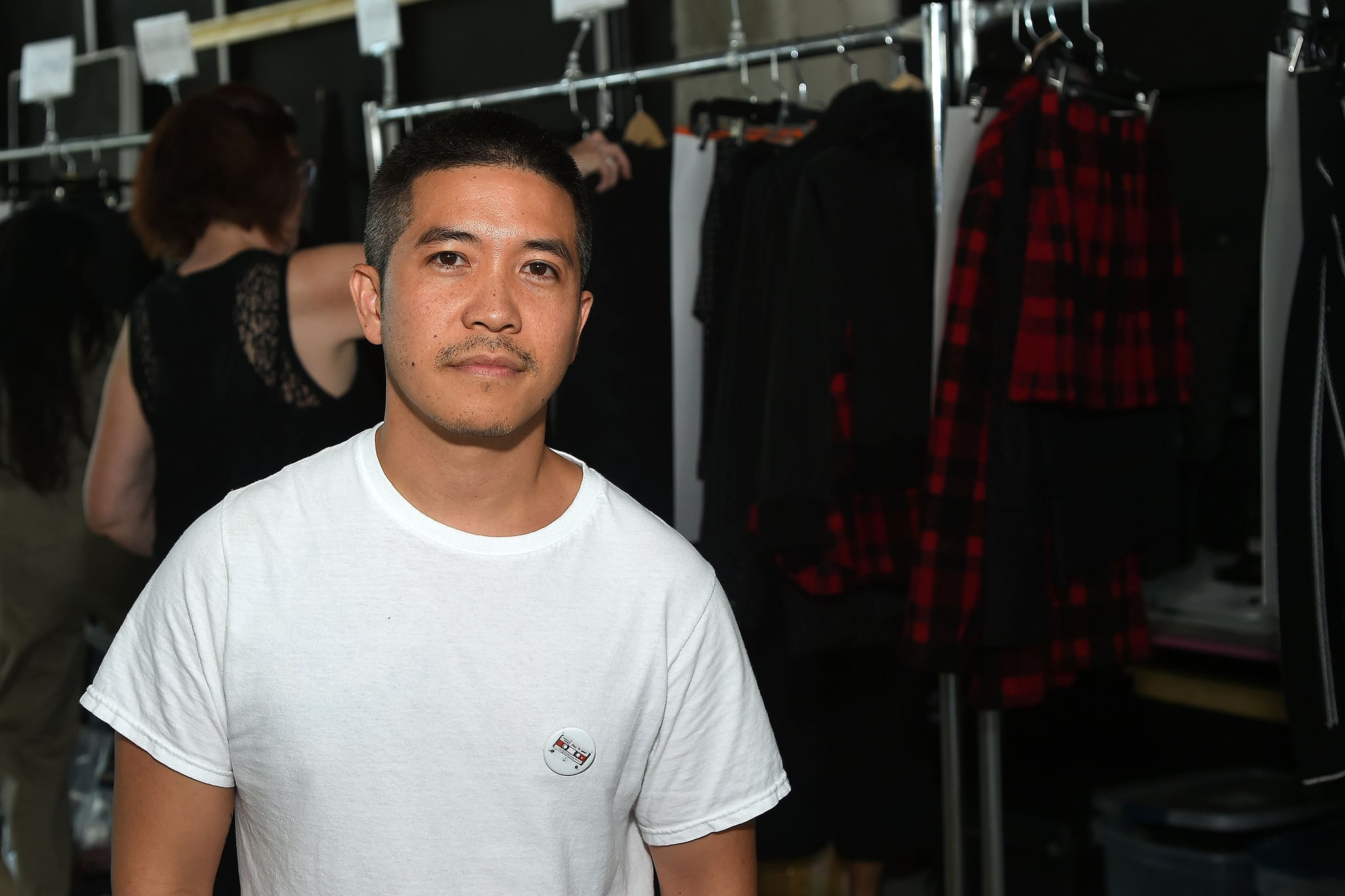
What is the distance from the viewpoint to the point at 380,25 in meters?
2.73

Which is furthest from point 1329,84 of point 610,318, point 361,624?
point 361,624

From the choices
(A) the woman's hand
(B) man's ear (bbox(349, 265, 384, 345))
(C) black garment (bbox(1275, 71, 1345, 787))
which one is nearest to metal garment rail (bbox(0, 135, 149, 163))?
(A) the woman's hand

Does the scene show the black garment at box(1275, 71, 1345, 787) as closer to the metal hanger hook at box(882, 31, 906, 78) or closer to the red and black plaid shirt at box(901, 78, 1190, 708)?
the red and black plaid shirt at box(901, 78, 1190, 708)

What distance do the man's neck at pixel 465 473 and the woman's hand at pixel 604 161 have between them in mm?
1116

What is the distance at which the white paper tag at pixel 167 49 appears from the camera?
307 cm

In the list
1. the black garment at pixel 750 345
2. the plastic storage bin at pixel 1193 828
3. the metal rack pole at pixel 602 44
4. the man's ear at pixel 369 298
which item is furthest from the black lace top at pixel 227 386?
the plastic storage bin at pixel 1193 828

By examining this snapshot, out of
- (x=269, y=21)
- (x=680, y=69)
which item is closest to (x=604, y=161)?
(x=680, y=69)

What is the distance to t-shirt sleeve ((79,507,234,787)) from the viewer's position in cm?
111

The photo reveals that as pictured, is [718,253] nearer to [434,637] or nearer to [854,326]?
[854,326]

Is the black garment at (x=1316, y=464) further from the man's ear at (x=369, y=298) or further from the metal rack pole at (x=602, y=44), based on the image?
the metal rack pole at (x=602, y=44)

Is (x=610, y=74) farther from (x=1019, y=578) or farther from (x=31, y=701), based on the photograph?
(x=31, y=701)

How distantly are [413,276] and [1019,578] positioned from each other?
1.08 metres

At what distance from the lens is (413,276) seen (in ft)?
3.77

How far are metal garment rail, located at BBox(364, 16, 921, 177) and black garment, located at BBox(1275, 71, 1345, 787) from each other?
65cm
